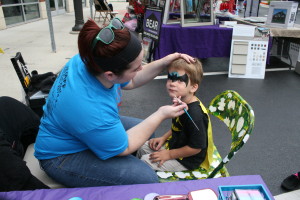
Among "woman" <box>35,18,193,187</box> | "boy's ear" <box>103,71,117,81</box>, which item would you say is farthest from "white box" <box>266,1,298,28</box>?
"boy's ear" <box>103,71,117,81</box>

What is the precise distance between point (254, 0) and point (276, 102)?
19.4ft

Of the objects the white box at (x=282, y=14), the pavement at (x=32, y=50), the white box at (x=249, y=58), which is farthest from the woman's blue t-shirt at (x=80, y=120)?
the white box at (x=282, y=14)

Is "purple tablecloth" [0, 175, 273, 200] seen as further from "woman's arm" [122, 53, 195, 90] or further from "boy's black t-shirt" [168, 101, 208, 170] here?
"woman's arm" [122, 53, 195, 90]

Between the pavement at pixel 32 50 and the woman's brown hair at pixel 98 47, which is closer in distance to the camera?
the woman's brown hair at pixel 98 47

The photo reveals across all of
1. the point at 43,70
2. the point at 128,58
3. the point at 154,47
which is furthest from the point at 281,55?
the point at 128,58

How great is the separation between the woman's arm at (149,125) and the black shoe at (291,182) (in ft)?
4.68

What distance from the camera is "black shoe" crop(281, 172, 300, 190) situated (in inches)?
81.4

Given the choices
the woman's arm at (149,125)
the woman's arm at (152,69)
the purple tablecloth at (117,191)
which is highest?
the woman's arm at (152,69)

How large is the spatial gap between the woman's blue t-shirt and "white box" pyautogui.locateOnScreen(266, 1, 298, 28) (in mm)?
4318

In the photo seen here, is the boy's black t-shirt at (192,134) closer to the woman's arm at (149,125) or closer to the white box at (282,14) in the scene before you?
the woman's arm at (149,125)

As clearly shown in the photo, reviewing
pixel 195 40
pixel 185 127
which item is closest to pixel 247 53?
pixel 195 40

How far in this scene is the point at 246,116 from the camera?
1.30m

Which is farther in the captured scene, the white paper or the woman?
the white paper

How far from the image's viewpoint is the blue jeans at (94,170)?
1259 millimetres
